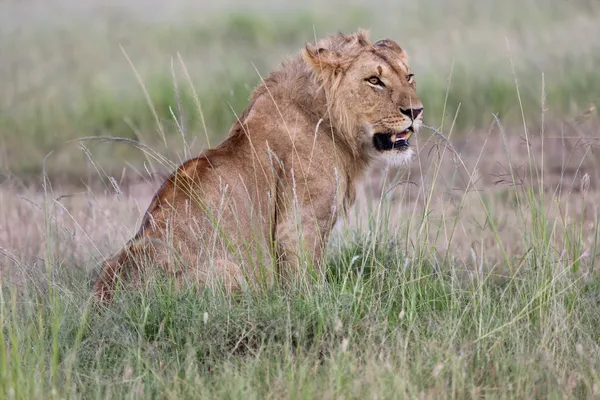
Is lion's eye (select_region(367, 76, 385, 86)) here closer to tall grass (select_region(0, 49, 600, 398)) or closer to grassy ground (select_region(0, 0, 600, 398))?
grassy ground (select_region(0, 0, 600, 398))

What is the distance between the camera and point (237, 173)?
15.6ft

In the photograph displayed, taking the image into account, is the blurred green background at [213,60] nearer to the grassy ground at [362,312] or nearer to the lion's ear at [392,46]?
the grassy ground at [362,312]

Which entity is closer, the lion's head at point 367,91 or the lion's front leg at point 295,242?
the lion's front leg at point 295,242

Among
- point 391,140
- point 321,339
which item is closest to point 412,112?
point 391,140

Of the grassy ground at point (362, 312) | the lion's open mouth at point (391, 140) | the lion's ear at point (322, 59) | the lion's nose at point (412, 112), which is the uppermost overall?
the lion's ear at point (322, 59)

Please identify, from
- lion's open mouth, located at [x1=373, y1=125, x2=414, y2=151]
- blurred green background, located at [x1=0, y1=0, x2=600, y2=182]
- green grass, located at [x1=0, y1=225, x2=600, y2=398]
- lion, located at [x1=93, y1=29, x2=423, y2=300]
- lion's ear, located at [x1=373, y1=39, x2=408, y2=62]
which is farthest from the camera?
blurred green background, located at [x1=0, y1=0, x2=600, y2=182]

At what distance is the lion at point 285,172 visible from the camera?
441 centimetres

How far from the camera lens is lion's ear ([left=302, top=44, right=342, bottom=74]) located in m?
4.93

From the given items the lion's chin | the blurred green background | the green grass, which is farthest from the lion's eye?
the blurred green background

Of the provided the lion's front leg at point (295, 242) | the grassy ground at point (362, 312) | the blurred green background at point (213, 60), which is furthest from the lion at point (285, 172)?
the blurred green background at point (213, 60)

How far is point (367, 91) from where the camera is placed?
4.90 m

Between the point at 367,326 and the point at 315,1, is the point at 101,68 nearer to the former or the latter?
the point at 315,1

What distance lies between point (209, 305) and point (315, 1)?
14220 mm

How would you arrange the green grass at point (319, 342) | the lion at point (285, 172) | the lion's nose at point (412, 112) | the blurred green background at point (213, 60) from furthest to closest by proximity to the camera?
1. the blurred green background at point (213, 60)
2. the lion's nose at point (412, 112)
3. the lion at point (285, 172)
4. the green grass at point (319, 342)
